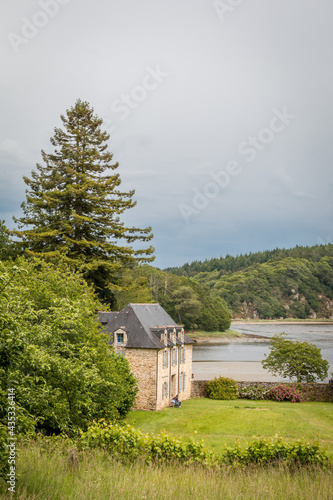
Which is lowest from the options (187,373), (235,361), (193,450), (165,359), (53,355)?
(235,361)

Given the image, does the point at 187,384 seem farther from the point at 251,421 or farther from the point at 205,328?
the point at 205,328

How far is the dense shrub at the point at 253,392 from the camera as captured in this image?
39906 millimetres

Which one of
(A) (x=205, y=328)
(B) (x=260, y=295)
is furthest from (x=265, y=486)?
(B) (x=260, y=295)

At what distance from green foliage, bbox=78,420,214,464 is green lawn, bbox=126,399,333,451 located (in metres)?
9.57

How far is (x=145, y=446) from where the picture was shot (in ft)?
39.8

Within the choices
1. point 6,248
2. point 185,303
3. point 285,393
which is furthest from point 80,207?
point 185,303

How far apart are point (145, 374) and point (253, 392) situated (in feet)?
40.9

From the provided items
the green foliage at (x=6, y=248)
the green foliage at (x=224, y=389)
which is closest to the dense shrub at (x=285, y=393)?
the green foliage at (x=224, y=389)

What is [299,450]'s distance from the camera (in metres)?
11.6

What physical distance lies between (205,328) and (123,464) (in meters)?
105

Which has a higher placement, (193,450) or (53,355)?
(53,355)

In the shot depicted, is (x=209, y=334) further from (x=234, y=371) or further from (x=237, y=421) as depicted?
(x=237, y=421)

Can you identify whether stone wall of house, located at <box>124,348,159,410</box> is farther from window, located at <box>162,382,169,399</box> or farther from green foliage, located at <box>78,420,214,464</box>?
green foliage, located at <box>78,420,214,464</box>

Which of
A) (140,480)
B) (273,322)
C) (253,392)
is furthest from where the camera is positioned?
(273,322)
